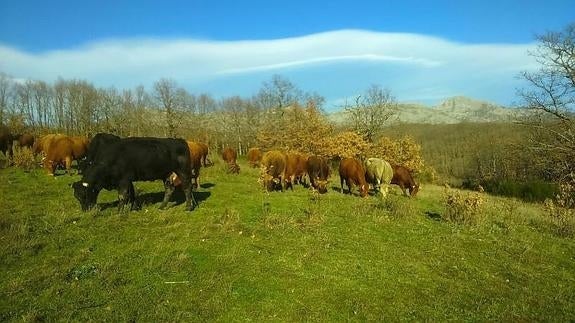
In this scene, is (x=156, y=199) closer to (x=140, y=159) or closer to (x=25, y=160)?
(x=140, y=159)

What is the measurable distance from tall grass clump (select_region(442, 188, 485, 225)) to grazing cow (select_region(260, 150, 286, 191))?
7.96 metres

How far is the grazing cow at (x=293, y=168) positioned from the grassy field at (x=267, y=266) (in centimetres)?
794

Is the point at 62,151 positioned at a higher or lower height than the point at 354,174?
higher

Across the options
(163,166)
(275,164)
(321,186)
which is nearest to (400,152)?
(321,186)

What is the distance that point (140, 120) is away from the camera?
236 ft

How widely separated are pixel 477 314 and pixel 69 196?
44.6 ft

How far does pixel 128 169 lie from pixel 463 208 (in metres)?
10.7

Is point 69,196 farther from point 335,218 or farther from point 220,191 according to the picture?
point 335,218

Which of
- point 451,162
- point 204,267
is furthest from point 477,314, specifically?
point 451,162

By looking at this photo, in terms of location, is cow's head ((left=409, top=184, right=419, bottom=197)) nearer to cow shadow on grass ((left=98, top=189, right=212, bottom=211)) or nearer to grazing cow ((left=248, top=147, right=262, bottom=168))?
cow shadow on grass ((left=98, top=189, right=212, bottom=211))

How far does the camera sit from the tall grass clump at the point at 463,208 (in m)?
15.2

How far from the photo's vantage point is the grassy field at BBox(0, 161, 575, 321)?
7469 mm

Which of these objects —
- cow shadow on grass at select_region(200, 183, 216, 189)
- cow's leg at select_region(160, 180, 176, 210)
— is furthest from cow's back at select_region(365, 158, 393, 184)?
cow's leg at select_region(160, 180, 176, 210)

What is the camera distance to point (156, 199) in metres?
16.1
